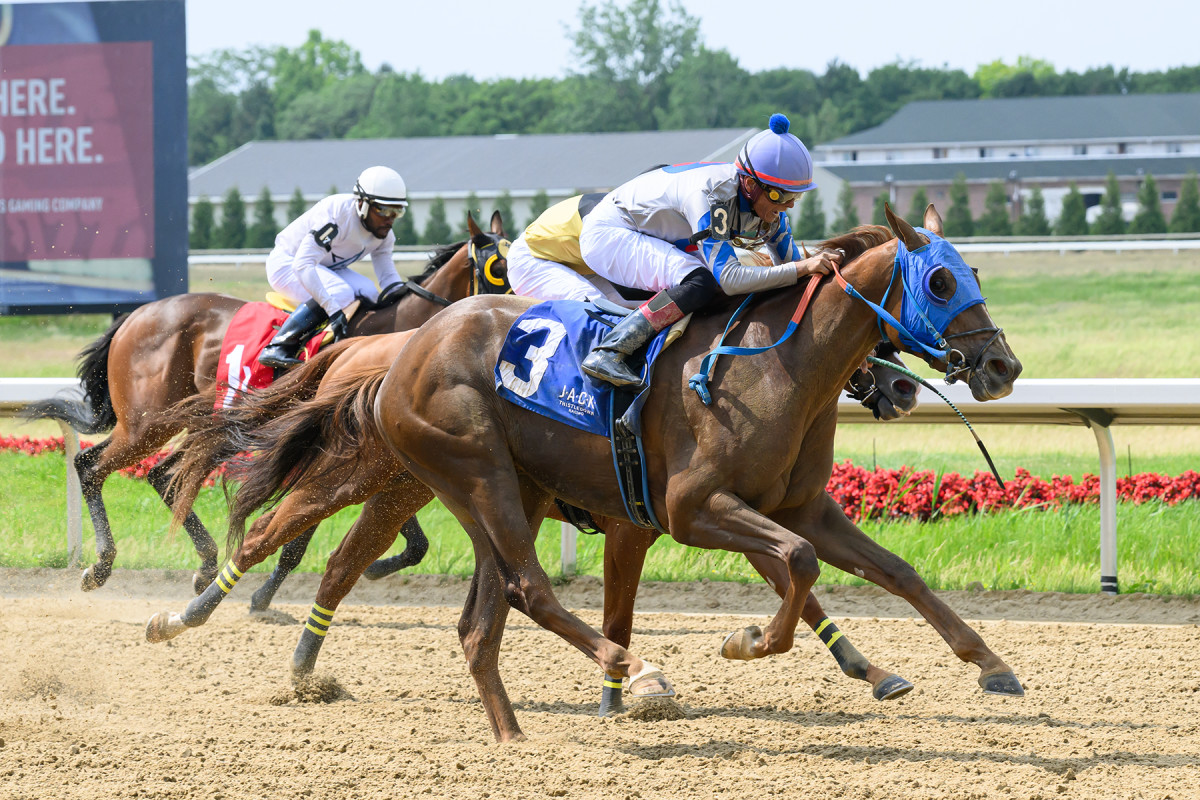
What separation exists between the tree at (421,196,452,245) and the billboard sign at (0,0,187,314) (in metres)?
22.5

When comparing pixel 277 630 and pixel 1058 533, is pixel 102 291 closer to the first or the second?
pixel 277 630

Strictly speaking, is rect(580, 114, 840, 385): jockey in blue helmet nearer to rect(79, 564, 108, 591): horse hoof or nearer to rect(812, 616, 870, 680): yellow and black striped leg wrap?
rect(812, 616, 870, 680): yellow and black striped leg wrap

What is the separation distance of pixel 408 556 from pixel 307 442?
1.42 meters

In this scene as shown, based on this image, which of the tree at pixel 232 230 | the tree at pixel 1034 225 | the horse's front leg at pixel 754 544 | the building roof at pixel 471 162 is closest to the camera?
the horse's front leg at pixel 754 544

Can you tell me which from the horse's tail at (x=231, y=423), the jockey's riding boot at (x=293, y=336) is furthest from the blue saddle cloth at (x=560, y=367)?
the jockey's riding boot at (x=293, y=336)

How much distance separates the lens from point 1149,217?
109 feet

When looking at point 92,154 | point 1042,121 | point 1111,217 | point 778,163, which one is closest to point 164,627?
point 778,163

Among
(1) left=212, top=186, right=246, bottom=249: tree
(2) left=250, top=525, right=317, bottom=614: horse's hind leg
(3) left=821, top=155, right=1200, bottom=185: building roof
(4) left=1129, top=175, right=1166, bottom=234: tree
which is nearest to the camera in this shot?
(2) left=250, top=525, right=317, bottom=614: horse's hind leg

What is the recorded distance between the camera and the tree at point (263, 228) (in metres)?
33.2

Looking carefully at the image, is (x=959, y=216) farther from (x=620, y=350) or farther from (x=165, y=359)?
(x=620, y=350)

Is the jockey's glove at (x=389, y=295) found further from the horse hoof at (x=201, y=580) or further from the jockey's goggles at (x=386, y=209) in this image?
the horse hoof at (x=201, y=580)

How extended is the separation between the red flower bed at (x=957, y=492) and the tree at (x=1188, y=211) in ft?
90.0

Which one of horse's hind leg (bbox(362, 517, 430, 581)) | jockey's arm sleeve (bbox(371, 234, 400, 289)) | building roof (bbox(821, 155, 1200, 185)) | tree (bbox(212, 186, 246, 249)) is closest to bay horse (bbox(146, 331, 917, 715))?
horse's hind leg (bbox(362, 517, 430, 581))

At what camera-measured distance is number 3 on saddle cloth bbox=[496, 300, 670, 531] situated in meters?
3.87
